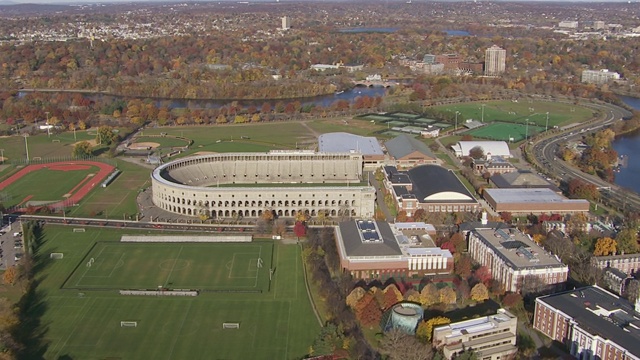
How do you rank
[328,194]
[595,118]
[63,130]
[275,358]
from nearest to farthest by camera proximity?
[275,358] → [328,194] → [63,130] → [595,118]

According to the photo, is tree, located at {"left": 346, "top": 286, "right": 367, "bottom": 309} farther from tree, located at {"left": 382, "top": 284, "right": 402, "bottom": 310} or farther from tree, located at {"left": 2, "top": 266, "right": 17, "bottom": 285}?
tree, located at {"left": 2, "top": 266, "right": 17, "bottom": 285}

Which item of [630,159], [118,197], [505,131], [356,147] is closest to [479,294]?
[356,147]

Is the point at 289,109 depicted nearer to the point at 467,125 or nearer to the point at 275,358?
A: the point at 467,125

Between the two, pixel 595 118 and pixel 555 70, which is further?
pixel 555 70

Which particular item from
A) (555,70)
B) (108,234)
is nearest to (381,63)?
(555,70)

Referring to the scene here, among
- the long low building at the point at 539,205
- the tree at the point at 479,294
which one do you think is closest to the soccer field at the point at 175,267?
the tree at the point at 479,294

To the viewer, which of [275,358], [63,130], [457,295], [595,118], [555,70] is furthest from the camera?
[555,70]

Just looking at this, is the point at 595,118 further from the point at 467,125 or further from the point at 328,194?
the point at 328,194
